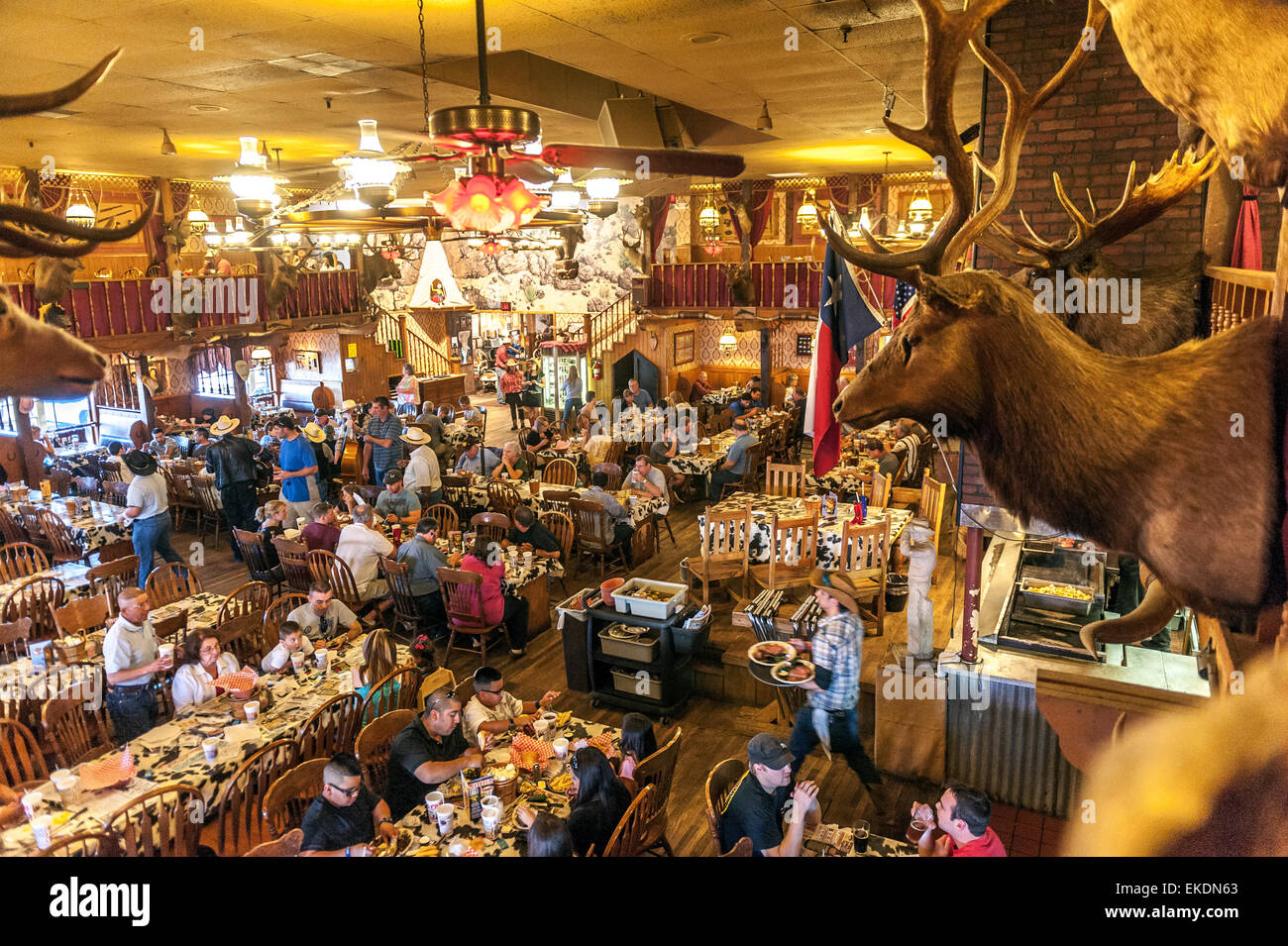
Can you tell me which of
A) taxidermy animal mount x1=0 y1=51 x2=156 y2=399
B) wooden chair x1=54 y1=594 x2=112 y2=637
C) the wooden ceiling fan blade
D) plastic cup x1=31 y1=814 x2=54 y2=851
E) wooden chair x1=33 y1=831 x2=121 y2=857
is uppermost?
the wooden ceiling fan blade

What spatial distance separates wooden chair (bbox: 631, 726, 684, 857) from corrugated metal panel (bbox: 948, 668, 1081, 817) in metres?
2.18

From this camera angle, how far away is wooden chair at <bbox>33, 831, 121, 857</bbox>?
140 inches

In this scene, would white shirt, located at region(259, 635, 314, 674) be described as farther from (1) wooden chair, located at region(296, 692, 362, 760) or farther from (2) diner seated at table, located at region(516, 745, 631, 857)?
(2) diner seated at table, located at region(516, 745, 631, 857)

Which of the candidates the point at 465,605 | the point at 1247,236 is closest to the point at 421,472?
the point at 465,605

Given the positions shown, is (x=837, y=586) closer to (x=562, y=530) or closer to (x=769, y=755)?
(x=769, y=755)

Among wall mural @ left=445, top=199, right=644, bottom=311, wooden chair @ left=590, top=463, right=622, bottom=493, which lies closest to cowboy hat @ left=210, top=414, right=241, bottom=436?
wooden chair @ left=590, top=463, right=622, bottom=493

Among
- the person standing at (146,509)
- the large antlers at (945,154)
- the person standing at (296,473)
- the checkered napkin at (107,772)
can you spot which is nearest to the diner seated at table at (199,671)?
the checkered napkin at (107,772)

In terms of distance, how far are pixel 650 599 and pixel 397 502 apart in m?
3.62

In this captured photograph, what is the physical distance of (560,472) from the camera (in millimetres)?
11039

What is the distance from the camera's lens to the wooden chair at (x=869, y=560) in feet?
24.5

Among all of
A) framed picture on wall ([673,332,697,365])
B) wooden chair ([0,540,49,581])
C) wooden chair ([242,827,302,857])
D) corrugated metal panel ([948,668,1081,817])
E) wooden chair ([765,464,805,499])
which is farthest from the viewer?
framed picture on wall ([673,332,697,365])

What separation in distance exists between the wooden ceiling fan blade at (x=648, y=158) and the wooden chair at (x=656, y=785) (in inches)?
113

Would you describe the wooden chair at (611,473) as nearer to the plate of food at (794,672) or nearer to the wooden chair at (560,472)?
the wooden chair at (560,472)
